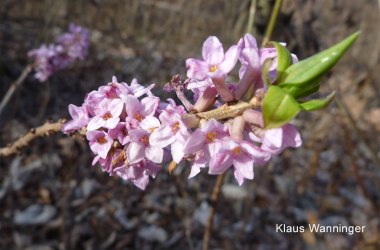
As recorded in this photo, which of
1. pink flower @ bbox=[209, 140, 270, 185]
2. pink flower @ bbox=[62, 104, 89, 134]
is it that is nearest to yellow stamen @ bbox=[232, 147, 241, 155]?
pink flower @ bbox=[209, 140, 270, 185]

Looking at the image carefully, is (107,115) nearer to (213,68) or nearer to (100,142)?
(100,142)

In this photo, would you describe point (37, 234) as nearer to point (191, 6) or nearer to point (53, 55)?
point (53, 55)

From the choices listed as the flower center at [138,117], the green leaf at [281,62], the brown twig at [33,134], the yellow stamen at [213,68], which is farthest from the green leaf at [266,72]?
the brown twig at [33,134]

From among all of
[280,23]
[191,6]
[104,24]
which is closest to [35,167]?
[280,23]

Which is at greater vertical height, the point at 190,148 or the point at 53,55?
the point at 53,55

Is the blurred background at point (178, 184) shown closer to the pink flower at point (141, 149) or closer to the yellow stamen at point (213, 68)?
the pink flower at point (141, 149)

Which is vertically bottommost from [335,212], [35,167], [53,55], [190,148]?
[335,212]

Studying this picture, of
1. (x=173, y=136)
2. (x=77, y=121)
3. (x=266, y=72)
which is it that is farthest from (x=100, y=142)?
(x=266, y=72)

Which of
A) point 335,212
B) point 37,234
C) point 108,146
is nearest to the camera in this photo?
point 108,146
